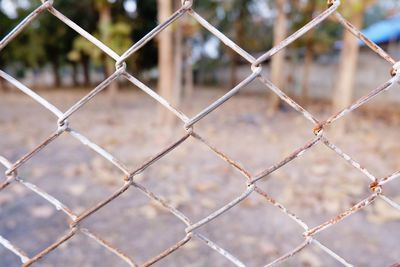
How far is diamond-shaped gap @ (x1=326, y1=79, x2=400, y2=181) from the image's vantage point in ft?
11.5

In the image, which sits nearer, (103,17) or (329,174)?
(329,174)

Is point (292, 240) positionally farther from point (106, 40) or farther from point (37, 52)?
point (37, 52)

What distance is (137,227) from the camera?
214 centimetres

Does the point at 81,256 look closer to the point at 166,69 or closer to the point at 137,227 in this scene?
the point at 137,227

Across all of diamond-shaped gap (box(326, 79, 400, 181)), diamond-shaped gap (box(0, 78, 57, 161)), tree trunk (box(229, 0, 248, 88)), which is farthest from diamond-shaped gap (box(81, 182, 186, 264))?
tree trunk (box(229, 0, 248, 88))

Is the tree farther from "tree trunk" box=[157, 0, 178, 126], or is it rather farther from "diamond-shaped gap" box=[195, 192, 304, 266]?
"diamond-shaped gap" box=[195, 192, 304, 266]

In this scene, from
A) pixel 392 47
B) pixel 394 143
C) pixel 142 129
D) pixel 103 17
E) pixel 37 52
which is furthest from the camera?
pixel 37 52

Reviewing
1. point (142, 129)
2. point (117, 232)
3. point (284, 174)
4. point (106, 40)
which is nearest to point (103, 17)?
point (106, 40)

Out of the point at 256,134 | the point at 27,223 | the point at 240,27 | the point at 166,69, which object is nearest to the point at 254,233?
the point at 27,223

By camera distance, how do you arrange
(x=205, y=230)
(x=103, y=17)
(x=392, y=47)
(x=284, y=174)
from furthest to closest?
(x=392, y=47), (x=103, y=17), (x=284, y=174), (x=205, y=230)

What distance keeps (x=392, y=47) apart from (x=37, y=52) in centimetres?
1222

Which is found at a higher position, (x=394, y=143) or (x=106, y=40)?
(x=106, y=40)

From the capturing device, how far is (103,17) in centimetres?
673

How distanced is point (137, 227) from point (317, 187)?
60.8 inches
